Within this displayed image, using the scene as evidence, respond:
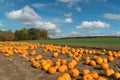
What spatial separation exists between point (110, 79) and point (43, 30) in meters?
72.8

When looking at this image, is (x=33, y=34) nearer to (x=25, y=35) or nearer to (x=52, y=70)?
(x=25, y=35)

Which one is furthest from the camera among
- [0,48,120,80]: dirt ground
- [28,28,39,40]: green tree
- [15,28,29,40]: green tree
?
[15,28,29,40]: green tree

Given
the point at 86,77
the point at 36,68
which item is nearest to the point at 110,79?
the point at 86,77

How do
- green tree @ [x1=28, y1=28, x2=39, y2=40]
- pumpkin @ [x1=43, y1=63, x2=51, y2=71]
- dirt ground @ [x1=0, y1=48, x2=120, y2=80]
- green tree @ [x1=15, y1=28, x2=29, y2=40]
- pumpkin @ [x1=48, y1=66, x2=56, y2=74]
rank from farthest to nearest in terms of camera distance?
green tree @ [x1=15, y1=28, x2=29, y2=40]
green tree @ [x1=28, y1=28, x2=39, y2=40]
pumpkin @ [x1=43, y1=63, x2=51, y2=71]
pumpkin @ [x1=48, y1=66, x2=56, y2=74]
dirt ground @ [x1=0, y1=48, x2=120, y2=80]

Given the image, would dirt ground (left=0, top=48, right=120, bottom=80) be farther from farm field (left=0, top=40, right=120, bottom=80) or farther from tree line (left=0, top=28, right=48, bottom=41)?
tree line (left=0, top=28, right=48, bottom=41)

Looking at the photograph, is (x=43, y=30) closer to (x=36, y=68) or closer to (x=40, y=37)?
(x=40, y=37)

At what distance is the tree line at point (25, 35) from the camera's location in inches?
3152

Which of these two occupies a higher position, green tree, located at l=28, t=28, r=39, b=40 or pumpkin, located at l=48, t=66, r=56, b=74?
green tree, located at l=28, t=28, r=39, b=40

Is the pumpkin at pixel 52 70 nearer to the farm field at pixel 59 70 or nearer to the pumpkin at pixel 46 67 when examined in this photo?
the farm field at pixel 59 70

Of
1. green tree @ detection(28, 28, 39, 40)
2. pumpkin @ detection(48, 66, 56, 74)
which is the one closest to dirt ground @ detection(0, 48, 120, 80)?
pumpkin @ detection(48, 66, 56, 74)

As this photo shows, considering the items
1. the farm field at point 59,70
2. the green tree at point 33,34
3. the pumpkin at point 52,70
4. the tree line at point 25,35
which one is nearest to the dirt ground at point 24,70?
the farm field at point 59,70

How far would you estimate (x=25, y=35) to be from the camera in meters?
83.6

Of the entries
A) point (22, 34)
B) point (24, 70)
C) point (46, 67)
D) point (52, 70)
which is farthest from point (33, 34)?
point (52, 70)

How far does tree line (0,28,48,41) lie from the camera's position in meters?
80.1
